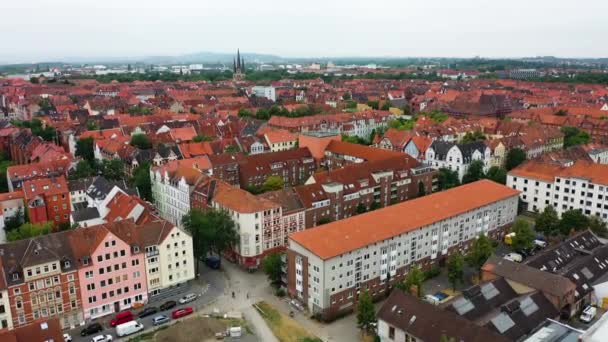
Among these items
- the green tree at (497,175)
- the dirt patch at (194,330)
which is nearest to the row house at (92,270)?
the dirt patch at (194,330)

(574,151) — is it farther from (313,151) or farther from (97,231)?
(97,231)

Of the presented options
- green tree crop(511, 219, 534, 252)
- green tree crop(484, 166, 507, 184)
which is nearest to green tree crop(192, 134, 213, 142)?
green tree crop(484, 166, 507, 184)

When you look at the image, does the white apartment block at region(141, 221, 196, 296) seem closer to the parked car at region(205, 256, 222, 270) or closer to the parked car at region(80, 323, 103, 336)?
the parked car at region(205, 256, 222, 270)

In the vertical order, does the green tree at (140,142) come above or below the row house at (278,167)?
above

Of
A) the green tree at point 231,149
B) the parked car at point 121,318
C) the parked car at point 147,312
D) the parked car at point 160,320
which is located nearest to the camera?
the parked car at point 121,318

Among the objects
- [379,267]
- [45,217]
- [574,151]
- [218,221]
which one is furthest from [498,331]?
[574,151]

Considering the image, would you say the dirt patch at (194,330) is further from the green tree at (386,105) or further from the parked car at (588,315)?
the green tree at (386,105)

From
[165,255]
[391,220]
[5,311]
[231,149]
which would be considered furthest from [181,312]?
[231,149]
